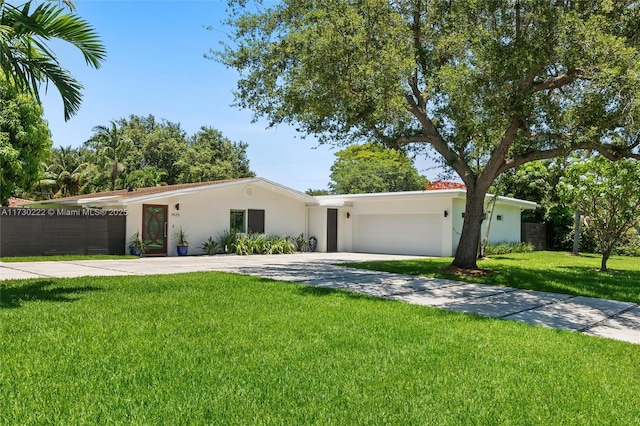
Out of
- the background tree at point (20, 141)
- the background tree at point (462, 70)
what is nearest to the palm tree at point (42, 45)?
Answer: the background tree at point (462, 70)

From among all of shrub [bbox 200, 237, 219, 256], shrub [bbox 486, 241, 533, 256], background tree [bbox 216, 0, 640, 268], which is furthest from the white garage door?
background tree [bbox 216, 0, 640, 268]

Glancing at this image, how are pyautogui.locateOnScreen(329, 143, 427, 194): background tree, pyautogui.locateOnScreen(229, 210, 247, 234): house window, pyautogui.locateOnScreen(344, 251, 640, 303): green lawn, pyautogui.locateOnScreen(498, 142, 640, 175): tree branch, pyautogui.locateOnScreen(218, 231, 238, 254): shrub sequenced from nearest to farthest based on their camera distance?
pyautogui.locateOnScreen(344, 251, 640, 303): green lawn
pyautogui.locateOnScreen(498, 142, 640, 175): tree branch
pyautogui.locateOnScreen(218, 231, 238, 254): shrub
pyautogui.locateOnScreen(229, 210, 247, 234): house window
pyautogui.locateOnScreen(329, 143, 427, 194): background tree

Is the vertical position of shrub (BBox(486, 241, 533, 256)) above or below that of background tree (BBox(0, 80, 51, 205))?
below

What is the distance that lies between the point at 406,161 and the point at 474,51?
590 centimetres

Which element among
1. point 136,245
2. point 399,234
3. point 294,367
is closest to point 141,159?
point 136,245

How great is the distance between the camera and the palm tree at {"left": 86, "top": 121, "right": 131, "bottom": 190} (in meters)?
32.9

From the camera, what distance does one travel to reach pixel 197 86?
15742 mm

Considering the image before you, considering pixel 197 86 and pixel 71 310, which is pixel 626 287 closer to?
pixel 71 310

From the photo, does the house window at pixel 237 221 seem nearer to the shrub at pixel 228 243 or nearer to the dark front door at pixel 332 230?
the shrub at pixel 228 243

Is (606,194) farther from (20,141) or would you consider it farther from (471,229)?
(20,141)

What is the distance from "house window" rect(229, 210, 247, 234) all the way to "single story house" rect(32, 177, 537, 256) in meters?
0.04

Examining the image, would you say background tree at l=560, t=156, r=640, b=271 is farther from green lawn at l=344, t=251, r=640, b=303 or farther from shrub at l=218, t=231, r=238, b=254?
shrub at l=218, t=231, r=238, b=254

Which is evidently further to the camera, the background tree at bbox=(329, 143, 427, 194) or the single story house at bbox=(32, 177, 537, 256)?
the background tree at bbox=(329, 143, 427, 194)

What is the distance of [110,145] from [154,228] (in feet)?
57.7
